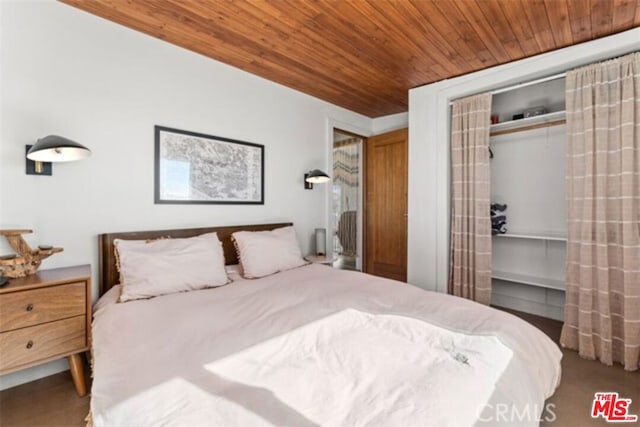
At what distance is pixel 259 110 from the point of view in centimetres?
315

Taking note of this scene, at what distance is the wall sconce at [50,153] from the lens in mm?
1671

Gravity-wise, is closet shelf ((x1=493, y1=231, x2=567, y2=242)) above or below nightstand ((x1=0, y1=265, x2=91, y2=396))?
above

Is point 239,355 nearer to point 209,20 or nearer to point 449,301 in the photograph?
point 449,301

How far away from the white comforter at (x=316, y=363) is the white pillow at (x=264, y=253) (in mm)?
653

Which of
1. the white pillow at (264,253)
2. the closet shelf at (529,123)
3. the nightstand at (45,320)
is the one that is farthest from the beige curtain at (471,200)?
the nightstand at (45,320)

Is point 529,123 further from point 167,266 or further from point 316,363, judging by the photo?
point 167,266

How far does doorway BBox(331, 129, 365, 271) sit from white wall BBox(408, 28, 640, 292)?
3.88 ft

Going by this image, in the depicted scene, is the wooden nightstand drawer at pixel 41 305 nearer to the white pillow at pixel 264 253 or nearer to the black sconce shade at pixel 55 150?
the black sconce shade at pixel 55 150

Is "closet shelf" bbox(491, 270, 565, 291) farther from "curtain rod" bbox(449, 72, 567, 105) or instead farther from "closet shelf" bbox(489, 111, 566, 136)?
"curtain rod" bbox(449, 72, 567, 105)

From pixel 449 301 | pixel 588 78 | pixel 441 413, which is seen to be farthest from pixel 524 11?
pixel 441 413

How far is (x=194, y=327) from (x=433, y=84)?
3.30 meters

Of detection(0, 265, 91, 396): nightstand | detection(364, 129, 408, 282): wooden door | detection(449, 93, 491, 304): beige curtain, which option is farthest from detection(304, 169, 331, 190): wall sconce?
detection(0, 265, 91, 396): nightstand

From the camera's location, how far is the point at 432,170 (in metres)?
3.35

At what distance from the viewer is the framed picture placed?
247 cm
